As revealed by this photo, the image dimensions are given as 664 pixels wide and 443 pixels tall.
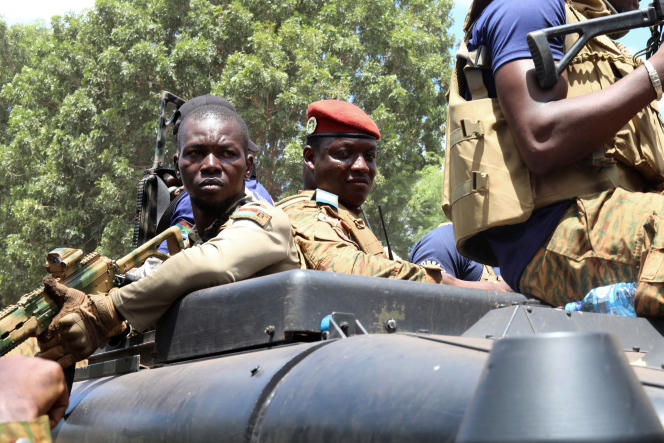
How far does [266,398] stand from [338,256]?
143cm

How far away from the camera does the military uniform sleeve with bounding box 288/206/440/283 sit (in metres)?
2.69

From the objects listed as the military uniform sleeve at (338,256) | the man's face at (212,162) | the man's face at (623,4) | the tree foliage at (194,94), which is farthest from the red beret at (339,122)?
the tree foliage at (194,94)

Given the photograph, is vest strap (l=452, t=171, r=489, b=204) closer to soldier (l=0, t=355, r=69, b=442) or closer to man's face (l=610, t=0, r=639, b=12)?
man's face (l=610, t=0, r=639, b=12)

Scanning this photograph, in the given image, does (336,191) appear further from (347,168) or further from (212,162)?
(212,162)

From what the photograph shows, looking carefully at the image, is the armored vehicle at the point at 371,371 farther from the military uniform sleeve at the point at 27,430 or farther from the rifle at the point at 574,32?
the rifle at the point at 574,32

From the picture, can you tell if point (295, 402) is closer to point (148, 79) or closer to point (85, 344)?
point (85, 344)

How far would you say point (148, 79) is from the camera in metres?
14.9

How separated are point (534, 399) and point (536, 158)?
4.23ft

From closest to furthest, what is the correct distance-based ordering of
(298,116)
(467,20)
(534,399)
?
(534,399)
(467,20)
(298,116)

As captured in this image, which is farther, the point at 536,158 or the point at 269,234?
the point at 269,234

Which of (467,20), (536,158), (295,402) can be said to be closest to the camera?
(295,402)

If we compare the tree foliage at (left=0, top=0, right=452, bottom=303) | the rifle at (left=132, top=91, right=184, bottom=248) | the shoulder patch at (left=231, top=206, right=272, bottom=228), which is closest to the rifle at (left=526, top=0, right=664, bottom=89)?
the shoulder patch at (left=231, top=206, right=272, bottom=228)

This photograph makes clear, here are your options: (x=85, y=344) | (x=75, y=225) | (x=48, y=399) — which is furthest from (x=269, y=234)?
(x=75, y=225)

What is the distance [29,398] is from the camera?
178cm
